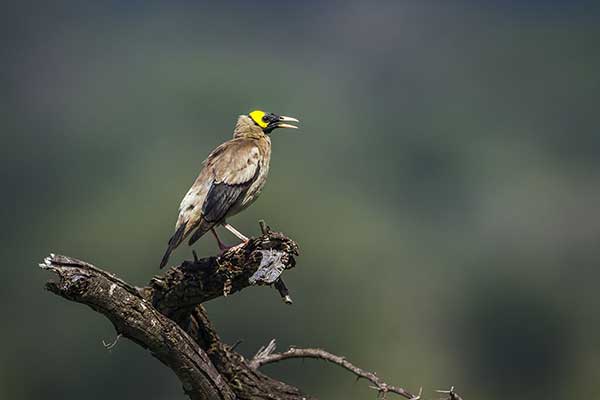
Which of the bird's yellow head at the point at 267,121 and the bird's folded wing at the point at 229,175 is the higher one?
the bird's yellow head at the point at 267,121

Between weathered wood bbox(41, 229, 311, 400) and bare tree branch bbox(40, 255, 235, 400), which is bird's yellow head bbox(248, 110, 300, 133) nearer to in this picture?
weathered wood bbox(41, 229, 311, 400)

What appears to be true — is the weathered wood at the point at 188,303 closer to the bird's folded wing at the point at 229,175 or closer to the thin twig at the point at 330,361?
the thin twig at the point at 330,361

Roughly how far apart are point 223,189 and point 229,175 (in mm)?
194

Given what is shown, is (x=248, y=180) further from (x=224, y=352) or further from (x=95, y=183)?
(x=95, y=183)

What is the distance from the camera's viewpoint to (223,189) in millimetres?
13430

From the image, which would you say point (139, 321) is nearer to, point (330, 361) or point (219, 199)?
point (330, 361)

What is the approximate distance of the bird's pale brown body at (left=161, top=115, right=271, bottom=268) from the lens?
13.2m

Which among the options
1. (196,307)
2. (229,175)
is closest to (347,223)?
(229,175)

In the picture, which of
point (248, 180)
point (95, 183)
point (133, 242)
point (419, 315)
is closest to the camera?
point (248, 180)

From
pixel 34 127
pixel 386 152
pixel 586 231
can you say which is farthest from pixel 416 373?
pixel 34 127

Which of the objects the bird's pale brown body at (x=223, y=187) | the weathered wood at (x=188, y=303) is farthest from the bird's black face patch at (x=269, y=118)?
the weathered wood at (x=188, y=303)

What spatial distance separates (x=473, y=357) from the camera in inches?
2581

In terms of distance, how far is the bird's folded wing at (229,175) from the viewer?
43.4ft

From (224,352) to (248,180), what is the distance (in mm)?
2404
